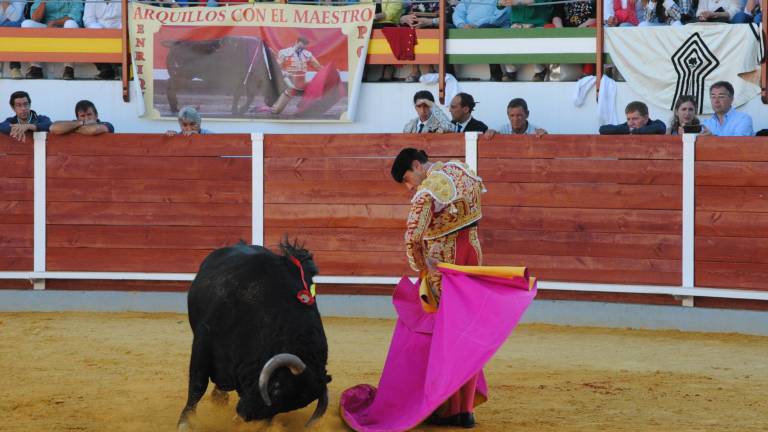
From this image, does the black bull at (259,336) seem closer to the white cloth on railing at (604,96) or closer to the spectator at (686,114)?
the spectator at (686,114)

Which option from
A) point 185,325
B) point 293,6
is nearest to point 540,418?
point 185,325

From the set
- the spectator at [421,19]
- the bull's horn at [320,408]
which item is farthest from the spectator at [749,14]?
the bull's horn at [320,408]

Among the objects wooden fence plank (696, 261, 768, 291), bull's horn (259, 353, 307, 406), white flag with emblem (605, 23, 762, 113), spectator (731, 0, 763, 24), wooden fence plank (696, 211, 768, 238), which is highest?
spectator (731, 0, 763, 24)

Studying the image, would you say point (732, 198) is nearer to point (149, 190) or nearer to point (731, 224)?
point (731, 224)

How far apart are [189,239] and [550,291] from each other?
2469mm

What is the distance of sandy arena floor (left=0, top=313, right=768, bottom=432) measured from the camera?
4.46 metres

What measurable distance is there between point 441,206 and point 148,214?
154 inches

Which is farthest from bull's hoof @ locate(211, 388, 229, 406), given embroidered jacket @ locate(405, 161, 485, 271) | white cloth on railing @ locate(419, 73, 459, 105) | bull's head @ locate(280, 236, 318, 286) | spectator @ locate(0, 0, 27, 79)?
Answer: spectator @ locate(0, 0, 27, 79)

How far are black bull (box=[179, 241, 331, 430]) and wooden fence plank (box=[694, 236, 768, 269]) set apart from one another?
3.34 meters

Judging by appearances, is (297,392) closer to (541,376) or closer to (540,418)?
(540,418)

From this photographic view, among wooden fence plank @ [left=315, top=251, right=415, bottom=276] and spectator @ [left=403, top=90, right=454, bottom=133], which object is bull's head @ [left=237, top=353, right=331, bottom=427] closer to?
wooden fence plank @ [left=315, top=251, right=415, bottom=276]

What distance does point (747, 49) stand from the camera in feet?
26.5

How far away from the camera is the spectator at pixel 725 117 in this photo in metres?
7.18

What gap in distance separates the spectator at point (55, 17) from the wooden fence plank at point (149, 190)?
1.83 metres
